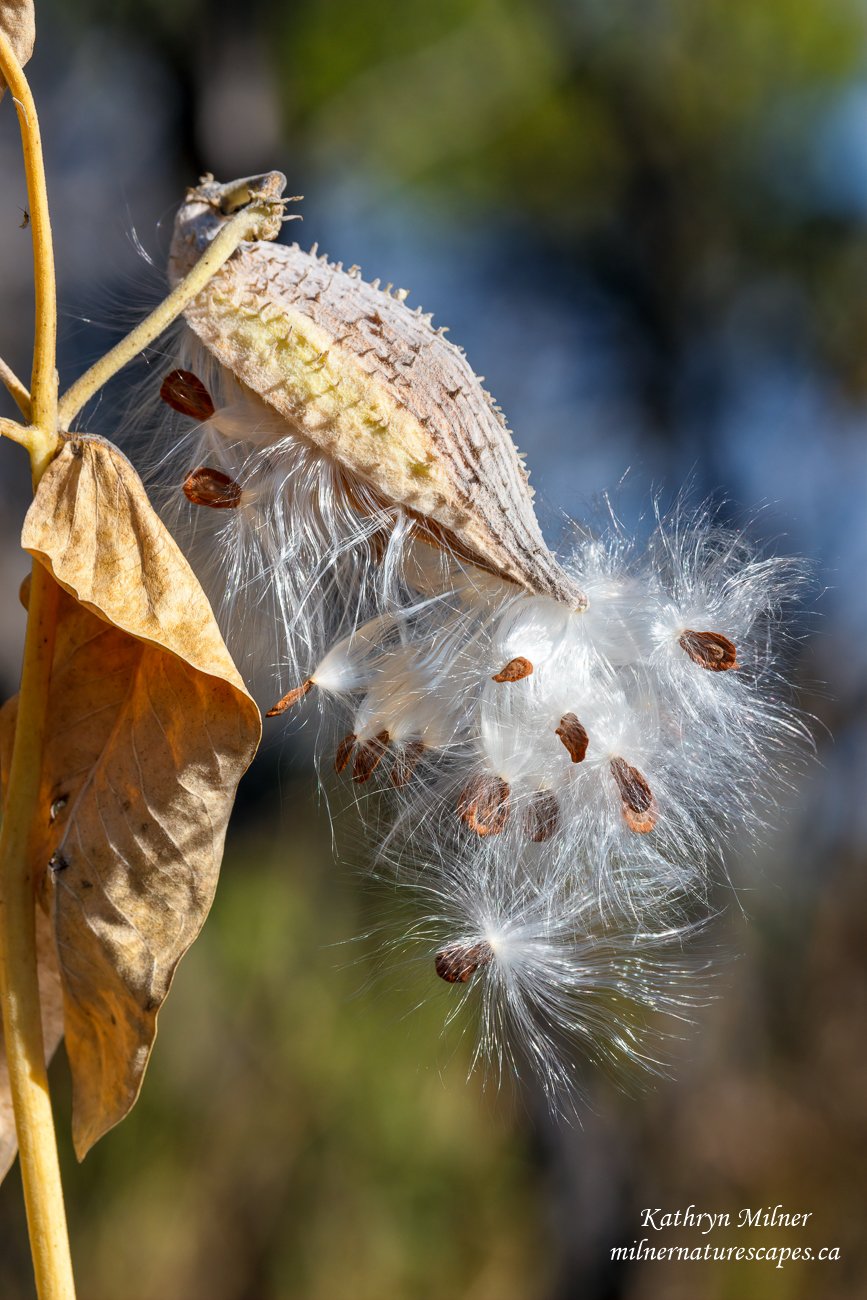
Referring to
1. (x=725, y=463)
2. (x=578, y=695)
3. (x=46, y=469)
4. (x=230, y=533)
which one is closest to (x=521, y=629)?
(x=578, y=695)

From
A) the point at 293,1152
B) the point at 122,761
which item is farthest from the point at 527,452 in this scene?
the point at 122,761

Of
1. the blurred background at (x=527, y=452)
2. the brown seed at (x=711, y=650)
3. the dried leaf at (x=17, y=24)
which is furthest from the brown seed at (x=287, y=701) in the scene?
the blurred background at (x=527, y=452)

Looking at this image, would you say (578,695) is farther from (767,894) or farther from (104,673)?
(767,894)

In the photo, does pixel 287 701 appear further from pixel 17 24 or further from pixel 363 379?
pixel 17 24

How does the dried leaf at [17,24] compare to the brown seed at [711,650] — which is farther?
the brown seed at [711,650]

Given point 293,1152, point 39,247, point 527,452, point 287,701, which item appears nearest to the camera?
point 39,247

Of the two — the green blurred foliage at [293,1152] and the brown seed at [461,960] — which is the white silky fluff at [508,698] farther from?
the green blurred foliage at [293,1152]
